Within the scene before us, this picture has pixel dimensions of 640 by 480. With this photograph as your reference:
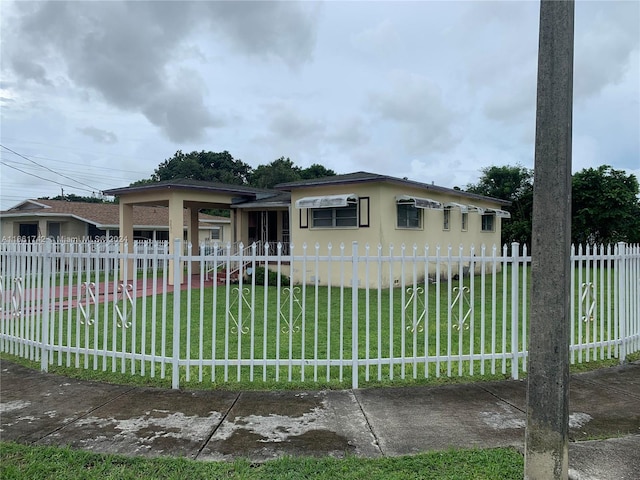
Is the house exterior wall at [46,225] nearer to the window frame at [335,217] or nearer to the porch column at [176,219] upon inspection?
the porch column at [176,219]

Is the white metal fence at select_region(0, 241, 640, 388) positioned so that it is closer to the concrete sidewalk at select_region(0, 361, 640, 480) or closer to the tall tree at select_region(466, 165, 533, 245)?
the concrete sidewalk at select_region(0, 361, 640, 480)

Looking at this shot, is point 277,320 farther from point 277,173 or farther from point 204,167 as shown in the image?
point 204,167

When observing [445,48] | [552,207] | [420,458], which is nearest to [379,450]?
[420,458]

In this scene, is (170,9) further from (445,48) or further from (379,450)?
(379,450)

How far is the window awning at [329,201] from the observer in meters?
14.2

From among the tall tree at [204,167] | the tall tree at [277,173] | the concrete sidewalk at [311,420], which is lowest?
the concrete sidewalk at [311,420]

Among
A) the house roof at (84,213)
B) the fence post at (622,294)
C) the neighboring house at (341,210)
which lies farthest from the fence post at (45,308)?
the house roof at (84,213)

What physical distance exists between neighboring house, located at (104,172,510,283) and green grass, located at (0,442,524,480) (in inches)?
375

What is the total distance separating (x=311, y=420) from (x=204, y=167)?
175 ft

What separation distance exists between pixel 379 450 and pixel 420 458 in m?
0.33

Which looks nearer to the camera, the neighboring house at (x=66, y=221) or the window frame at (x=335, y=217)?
the window frame at (x=335, y=217)

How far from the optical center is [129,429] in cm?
365

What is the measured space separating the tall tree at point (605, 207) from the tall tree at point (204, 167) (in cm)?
3735

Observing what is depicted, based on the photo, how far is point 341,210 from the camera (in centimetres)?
1520
